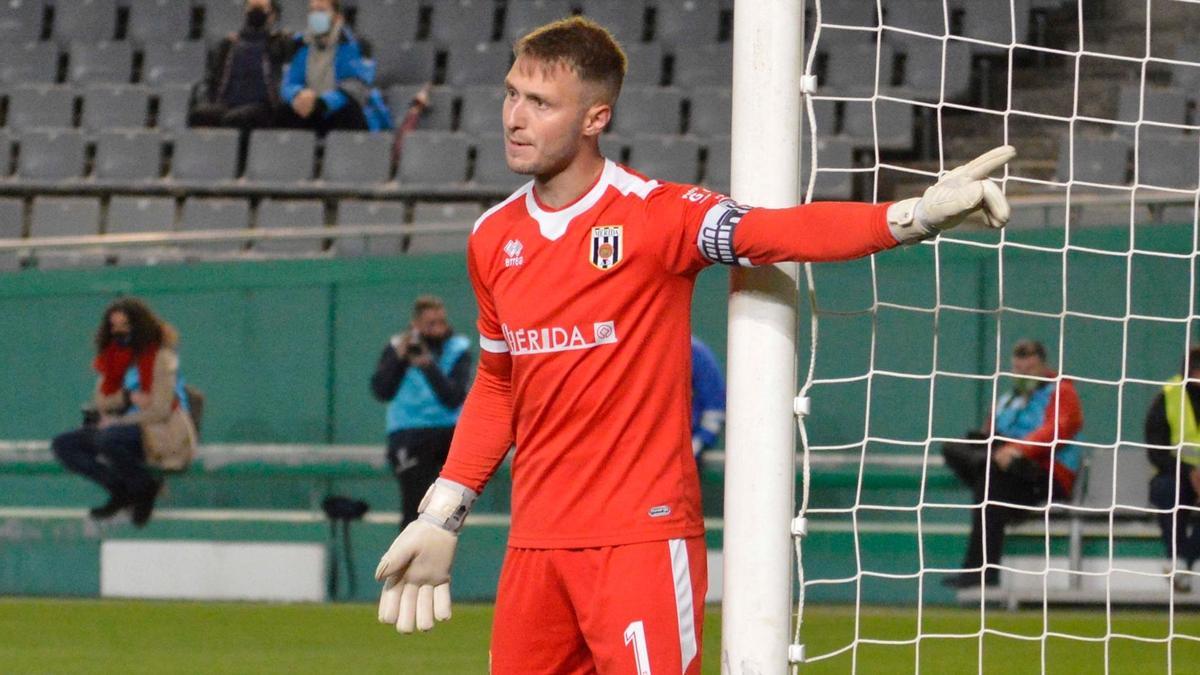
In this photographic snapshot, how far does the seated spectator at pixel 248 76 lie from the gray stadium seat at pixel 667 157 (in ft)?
8.54

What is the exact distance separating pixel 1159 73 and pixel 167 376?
681 cm

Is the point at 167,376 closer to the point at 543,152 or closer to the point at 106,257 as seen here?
the point at 106,257

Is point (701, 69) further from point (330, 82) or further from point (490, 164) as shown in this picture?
point (330, 82)

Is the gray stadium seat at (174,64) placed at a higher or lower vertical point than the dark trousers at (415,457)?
higher

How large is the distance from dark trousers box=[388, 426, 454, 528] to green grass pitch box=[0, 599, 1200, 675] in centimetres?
64

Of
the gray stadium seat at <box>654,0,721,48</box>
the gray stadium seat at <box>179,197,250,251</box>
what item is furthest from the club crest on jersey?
the gray stadium seat at <box>654,0,721,48</box>

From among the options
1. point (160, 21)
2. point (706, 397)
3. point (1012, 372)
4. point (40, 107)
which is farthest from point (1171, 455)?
point (160, 21)

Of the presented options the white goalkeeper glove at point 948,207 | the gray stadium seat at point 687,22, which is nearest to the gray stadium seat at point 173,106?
the gray stadium seat at point 687,22

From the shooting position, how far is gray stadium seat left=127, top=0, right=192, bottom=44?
43.6ft

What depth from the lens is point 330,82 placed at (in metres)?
11.5

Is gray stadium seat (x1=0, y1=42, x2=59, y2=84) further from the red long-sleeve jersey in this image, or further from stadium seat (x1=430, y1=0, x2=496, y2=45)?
the red long-sleeve jersey

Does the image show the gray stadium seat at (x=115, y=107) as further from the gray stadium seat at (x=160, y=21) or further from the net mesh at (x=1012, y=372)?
the net mesh at (x=1012, y=372)

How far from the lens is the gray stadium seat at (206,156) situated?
1156 centimetres

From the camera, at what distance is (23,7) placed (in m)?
13.6
